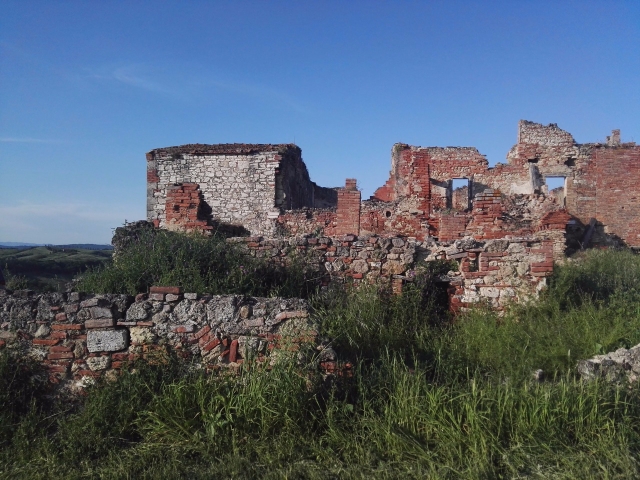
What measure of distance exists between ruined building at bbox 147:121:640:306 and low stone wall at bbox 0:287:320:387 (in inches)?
119

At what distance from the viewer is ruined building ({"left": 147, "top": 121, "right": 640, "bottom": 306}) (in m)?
6.69

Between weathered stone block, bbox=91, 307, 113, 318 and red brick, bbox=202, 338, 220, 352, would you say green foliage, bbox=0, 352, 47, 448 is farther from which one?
red brick, bbox=202, 338, 220, 352

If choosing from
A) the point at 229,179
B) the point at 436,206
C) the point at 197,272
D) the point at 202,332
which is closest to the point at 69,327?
the point at 202,332

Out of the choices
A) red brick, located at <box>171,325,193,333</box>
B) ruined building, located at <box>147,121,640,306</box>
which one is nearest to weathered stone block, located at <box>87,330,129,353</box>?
red brick, located at <box>171,325,193,333</box>

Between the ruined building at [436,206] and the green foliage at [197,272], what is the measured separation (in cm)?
62

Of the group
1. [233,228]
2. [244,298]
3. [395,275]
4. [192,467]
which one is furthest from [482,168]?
[192,467]

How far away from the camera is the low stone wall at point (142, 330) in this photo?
412 centimetres

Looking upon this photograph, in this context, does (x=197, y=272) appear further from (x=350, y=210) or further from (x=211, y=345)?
(x=350, y=210)

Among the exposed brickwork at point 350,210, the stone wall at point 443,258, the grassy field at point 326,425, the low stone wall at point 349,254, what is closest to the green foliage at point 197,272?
the low stone wall at point 349,254

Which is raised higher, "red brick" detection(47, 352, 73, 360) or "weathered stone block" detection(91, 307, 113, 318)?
"weathered stone block" detection(91, 307, 113, 318)

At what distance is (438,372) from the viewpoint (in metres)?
4.28

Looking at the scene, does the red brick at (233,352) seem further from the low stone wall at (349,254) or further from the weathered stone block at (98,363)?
the low stone wall at (349,254)

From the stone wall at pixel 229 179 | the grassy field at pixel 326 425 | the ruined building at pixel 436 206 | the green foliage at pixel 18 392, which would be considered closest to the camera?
the grassy field at pixel 326 425

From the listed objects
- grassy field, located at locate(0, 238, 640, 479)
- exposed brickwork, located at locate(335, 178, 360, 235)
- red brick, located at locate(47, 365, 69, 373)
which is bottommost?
grassy field, located at locate(0, 238, 640, 479)
